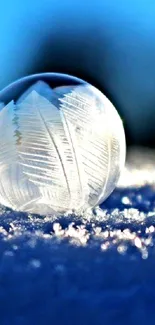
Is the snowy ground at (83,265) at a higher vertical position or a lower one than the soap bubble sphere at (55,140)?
lower

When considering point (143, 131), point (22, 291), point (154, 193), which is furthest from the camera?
point (143, 131)

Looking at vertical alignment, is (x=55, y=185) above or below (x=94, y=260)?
above

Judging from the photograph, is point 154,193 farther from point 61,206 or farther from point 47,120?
point 47,120

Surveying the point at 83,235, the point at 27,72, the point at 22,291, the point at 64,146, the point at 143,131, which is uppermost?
the point at 27,72

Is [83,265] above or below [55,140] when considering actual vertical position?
below

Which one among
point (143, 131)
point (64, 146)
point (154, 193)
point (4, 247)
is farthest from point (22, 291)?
point (143, 131)
